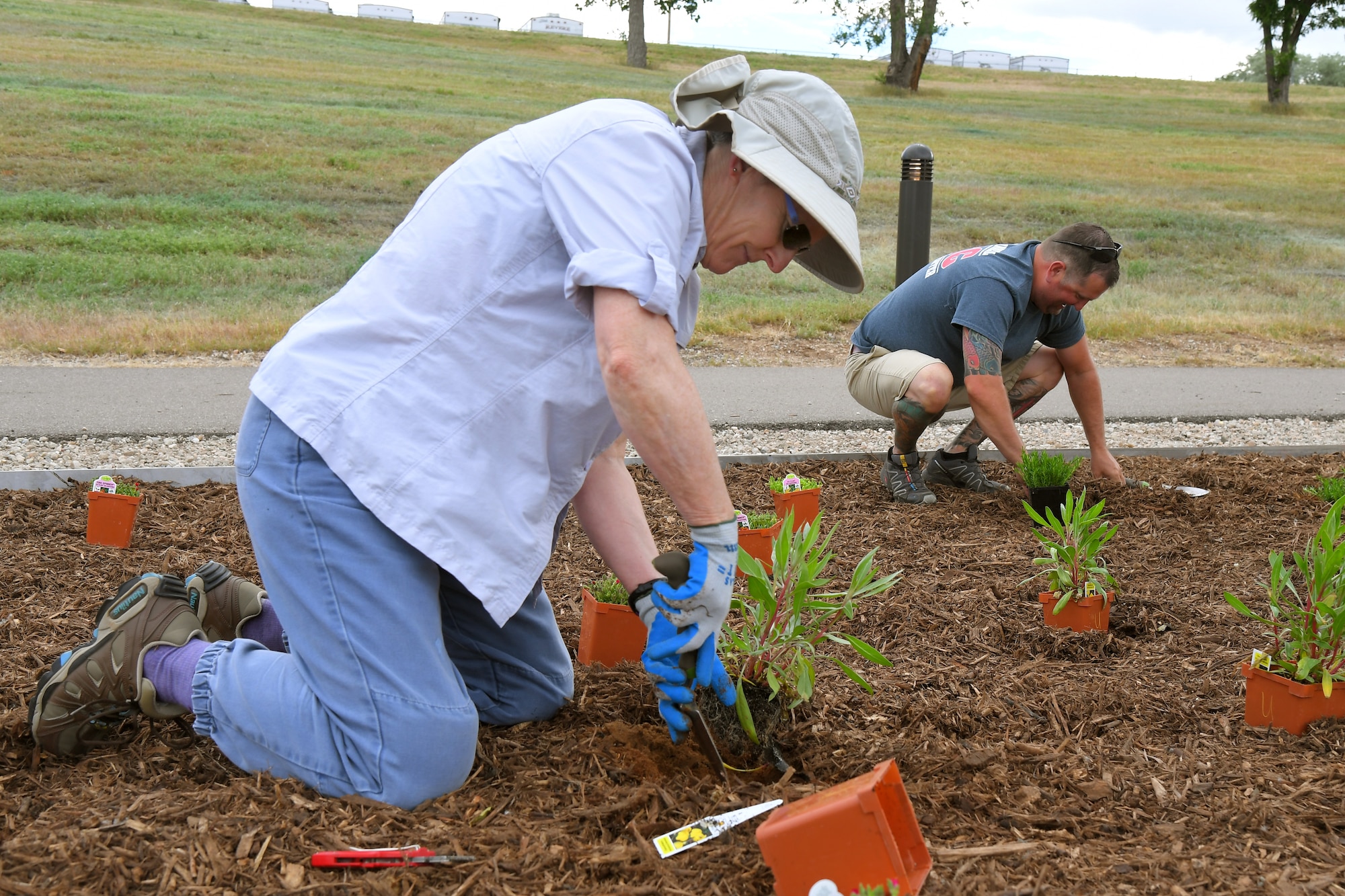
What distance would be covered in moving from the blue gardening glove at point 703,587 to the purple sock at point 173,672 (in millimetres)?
1087

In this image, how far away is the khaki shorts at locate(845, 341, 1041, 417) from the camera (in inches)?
192

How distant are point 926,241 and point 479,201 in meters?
5.10

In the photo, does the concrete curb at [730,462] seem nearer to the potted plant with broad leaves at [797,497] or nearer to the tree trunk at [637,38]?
the potted plant with broad leaves at [797,497]

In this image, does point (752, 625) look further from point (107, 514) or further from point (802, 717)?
point (107, 514)

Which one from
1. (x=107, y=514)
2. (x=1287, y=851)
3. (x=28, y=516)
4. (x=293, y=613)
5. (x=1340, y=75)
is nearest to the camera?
(x=1287, y=851)

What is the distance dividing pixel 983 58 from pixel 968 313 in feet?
261

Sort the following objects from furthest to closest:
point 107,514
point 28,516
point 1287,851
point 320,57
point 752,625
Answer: point 320,57 < point 28,516 < point 107,514 < point 752,625 < point 1287,851

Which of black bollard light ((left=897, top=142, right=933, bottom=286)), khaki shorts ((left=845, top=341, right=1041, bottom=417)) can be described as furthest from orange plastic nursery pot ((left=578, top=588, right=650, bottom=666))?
black bollard light ((left=897, top=142, right=933, bottom=286))

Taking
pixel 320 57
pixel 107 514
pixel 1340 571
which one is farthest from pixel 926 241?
pixel 320 57

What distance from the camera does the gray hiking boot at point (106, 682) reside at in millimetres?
2373

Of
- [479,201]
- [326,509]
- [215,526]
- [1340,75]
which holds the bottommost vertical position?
[215,526]

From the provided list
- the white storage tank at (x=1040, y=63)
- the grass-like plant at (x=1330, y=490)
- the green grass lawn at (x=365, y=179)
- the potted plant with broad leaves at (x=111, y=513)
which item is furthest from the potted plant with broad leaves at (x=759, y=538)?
the white storage tank at (x=1040, y=63)

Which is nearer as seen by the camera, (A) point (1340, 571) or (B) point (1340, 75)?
(A) point (1340, 571)

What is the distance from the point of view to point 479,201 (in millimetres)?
2082
